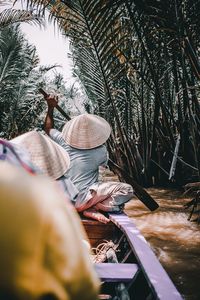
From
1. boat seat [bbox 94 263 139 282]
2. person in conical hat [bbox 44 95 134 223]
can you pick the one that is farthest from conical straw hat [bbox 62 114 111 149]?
boat seat [bbox 94 263 139 282]

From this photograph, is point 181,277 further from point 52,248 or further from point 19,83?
point 19,83

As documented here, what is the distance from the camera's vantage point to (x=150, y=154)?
593 centimetres

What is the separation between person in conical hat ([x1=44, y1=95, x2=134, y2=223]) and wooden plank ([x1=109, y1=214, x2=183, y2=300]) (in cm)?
42

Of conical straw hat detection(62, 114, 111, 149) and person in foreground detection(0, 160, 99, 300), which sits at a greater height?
person in foreground detection(0, 160, 99, 300)

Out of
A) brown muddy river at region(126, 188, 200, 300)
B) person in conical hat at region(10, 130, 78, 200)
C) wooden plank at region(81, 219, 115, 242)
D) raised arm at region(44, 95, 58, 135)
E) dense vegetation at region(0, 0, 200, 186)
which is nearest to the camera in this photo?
person in conical hat at region(10, 130, 78, 200)

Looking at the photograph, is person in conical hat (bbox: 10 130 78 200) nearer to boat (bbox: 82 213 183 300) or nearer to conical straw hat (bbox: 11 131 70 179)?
conical straw hat (bbox: 11 131 70 179)

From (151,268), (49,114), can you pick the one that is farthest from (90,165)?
(151,268)

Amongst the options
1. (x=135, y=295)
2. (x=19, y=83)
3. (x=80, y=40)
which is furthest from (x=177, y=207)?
(x=19, y=83)

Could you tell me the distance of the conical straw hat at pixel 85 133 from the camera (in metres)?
2.78

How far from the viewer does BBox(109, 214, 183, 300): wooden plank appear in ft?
4.18

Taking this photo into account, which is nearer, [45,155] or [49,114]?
[45,155]

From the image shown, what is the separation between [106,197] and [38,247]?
95.7 inches

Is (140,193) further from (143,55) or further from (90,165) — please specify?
(143,55)

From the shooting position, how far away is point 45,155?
1510 mm
